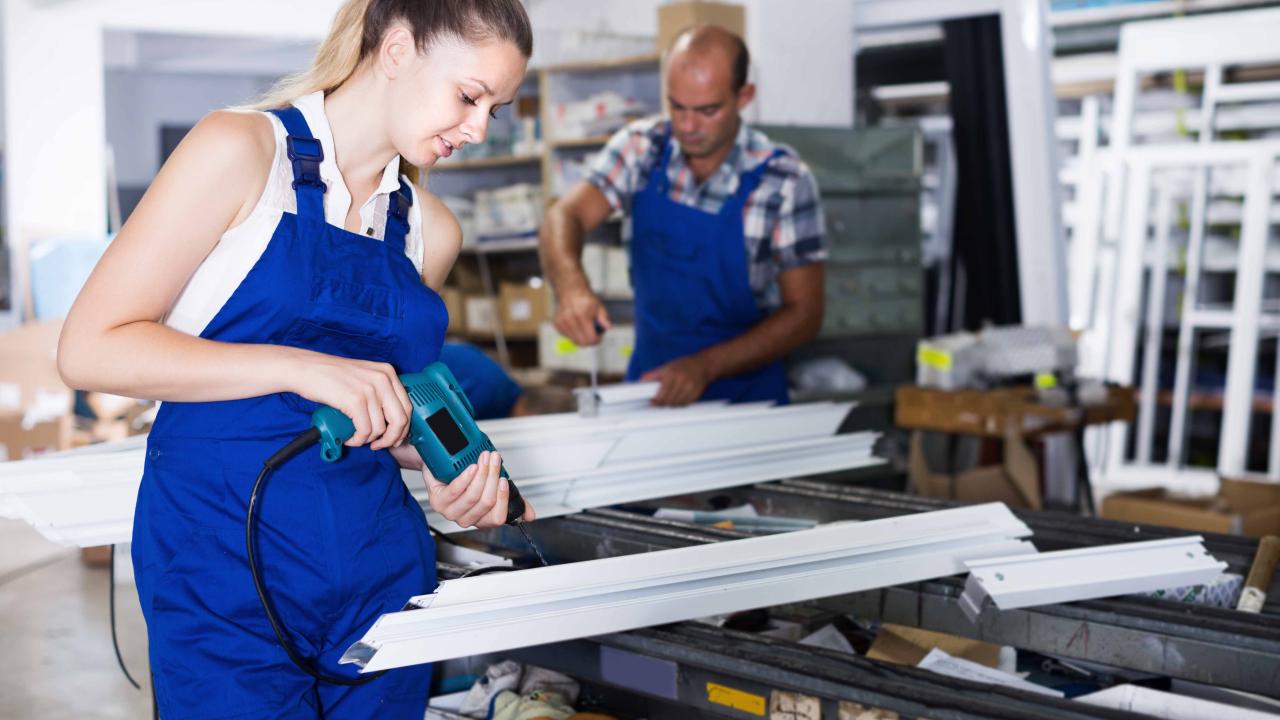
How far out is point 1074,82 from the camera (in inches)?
276

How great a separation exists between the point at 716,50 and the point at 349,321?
6.25 ft

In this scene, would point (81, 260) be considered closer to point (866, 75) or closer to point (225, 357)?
point (866, 75)

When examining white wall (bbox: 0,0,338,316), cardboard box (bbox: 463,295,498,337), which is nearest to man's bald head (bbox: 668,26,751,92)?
cardboard box (bbox: 463,295,498,337)

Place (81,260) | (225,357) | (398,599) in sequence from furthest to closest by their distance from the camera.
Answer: (81,260)
(398,599)
(225,357)

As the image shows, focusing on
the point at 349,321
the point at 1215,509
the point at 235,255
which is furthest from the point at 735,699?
the point at 1215,509

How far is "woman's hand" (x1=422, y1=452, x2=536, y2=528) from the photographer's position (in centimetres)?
144

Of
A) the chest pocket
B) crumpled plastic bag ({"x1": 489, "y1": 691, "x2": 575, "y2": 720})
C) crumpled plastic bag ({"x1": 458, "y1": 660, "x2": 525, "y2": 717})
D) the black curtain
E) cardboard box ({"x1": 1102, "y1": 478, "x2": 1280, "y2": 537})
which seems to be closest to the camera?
the chest pocket

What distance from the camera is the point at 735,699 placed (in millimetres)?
1515

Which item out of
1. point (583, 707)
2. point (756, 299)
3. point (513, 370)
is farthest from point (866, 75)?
point (583, 707)

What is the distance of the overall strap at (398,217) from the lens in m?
1.48

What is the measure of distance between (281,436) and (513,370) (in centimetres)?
485

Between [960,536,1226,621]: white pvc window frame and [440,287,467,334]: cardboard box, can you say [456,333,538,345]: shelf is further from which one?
[960,536,1226,621]: white pvc window frame

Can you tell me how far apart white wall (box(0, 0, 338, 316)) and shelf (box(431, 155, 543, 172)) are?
1427 millimetres

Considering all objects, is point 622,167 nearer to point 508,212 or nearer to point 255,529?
point 255,529
